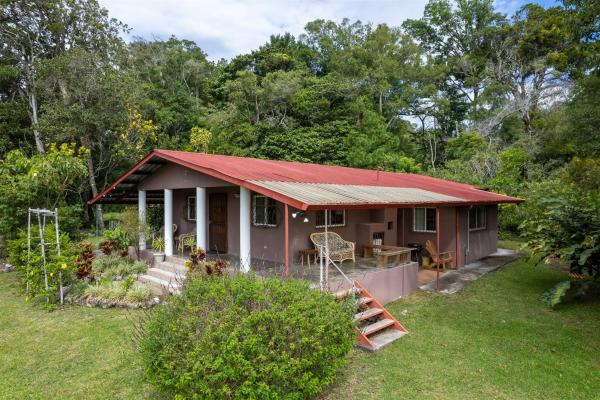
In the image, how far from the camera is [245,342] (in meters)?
4.03

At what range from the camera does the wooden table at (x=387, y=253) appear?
31.3 ft

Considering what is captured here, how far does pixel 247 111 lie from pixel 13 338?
24394 millimetres

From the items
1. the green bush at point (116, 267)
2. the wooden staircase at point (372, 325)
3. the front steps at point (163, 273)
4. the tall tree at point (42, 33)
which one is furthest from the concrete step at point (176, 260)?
the tall tree at point (42, 33)

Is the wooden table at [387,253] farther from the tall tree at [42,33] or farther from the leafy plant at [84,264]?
the tall tree at [42,33]

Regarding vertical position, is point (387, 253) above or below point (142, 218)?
below

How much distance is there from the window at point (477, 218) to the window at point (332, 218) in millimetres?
5672

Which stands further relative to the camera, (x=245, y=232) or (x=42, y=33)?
(x=42, y=33)

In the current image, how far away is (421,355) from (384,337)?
2.72ft

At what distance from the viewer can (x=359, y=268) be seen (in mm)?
9562

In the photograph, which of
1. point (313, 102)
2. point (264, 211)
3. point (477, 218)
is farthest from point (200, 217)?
point (313, 102)

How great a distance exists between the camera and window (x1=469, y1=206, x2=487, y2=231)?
14.3 m

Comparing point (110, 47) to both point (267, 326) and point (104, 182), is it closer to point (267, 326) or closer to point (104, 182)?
point (104, 182)

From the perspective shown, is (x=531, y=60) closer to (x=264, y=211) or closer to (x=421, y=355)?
(x=264, y=211)

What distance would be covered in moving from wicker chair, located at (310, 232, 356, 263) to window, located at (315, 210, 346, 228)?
65 centimetres
